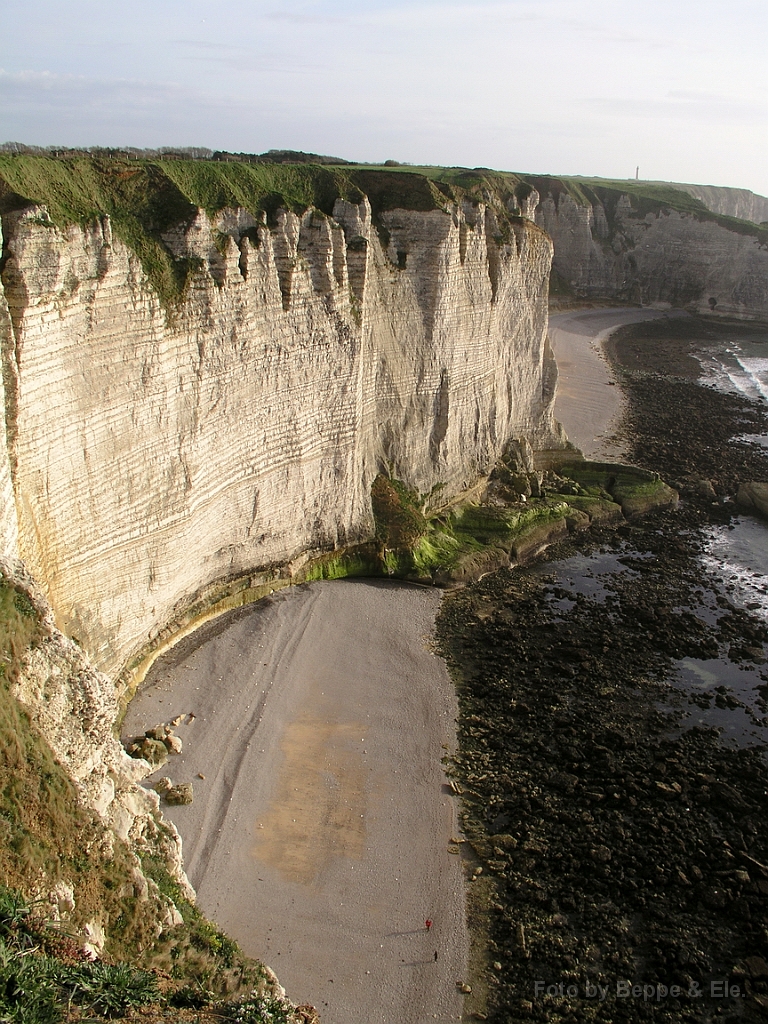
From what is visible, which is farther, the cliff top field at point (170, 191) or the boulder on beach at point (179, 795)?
the cliff top field at point (170, 191)

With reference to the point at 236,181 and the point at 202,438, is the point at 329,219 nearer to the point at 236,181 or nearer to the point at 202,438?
the point at 236,181

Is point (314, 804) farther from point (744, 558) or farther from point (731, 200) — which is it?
point (731, 200)

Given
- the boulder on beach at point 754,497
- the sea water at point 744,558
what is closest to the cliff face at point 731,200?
the sea water at point 744,558

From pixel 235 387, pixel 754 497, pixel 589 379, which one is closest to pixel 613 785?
pixel 235 387

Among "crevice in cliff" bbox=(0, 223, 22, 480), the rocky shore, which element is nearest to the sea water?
the rocky shore

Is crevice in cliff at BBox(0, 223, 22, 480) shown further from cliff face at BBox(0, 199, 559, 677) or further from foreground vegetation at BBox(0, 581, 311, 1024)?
foreground vegetation at BBox(0, 581, 311, 1024)

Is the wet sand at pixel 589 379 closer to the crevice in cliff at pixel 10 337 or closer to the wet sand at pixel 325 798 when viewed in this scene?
the wet sand at pixel 325 798

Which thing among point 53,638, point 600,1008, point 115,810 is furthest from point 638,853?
point 53,638
